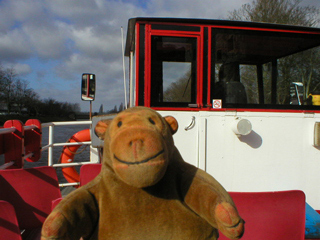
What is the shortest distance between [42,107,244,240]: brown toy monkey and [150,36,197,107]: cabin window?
1.64 metres

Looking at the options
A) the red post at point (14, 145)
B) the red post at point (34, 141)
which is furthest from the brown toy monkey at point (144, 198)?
the red post at point (34, 141)

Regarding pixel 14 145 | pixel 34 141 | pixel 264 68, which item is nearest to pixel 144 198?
pixel 14 145

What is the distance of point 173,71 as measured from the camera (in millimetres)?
3020

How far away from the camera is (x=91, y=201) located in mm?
1255

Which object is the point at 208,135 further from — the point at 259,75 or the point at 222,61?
the point at 259,75

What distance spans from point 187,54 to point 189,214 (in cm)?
220

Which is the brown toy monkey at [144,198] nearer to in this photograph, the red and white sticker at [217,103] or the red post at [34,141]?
the red and white sticker at [217,103]

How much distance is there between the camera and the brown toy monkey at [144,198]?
109cm

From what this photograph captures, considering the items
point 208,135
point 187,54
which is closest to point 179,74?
point 187,54

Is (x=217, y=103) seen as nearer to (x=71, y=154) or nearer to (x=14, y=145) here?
(x=14, y=145)

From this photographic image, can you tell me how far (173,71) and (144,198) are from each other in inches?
79.8

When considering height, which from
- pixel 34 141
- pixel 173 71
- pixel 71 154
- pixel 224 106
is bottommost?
pixel 71 154

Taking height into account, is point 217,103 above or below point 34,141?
above

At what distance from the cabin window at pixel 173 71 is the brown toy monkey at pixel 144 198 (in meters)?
1.64
